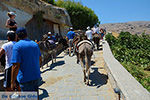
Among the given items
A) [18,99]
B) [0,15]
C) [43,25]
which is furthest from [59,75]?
[43,25]

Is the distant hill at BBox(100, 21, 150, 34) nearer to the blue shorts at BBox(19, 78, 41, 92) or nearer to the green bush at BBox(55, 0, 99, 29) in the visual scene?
the green bush at BBox(55, 0, 99, 29)

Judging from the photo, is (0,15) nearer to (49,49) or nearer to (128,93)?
(49,49)

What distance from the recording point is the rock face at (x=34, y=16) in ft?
42.7

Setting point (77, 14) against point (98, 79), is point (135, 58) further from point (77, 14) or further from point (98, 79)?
point (77, 14)

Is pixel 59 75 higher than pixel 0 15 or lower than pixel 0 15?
lower

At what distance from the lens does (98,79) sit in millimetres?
5965

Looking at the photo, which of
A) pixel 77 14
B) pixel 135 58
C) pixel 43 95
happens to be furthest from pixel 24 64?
pixel 77 14

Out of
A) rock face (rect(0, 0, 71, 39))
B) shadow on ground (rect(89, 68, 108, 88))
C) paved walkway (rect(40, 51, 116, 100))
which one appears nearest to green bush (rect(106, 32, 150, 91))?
shadow on ground (rect(89, 68, 108, 88))

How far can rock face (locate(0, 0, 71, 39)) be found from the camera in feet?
42.7

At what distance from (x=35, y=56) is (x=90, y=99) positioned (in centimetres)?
232

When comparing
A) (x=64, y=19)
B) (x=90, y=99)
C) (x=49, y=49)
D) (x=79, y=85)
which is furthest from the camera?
(x=64, y=19)

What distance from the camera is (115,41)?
56.9ft

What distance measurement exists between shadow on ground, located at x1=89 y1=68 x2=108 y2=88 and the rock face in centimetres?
878

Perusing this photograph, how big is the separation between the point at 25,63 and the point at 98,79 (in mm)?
3872
